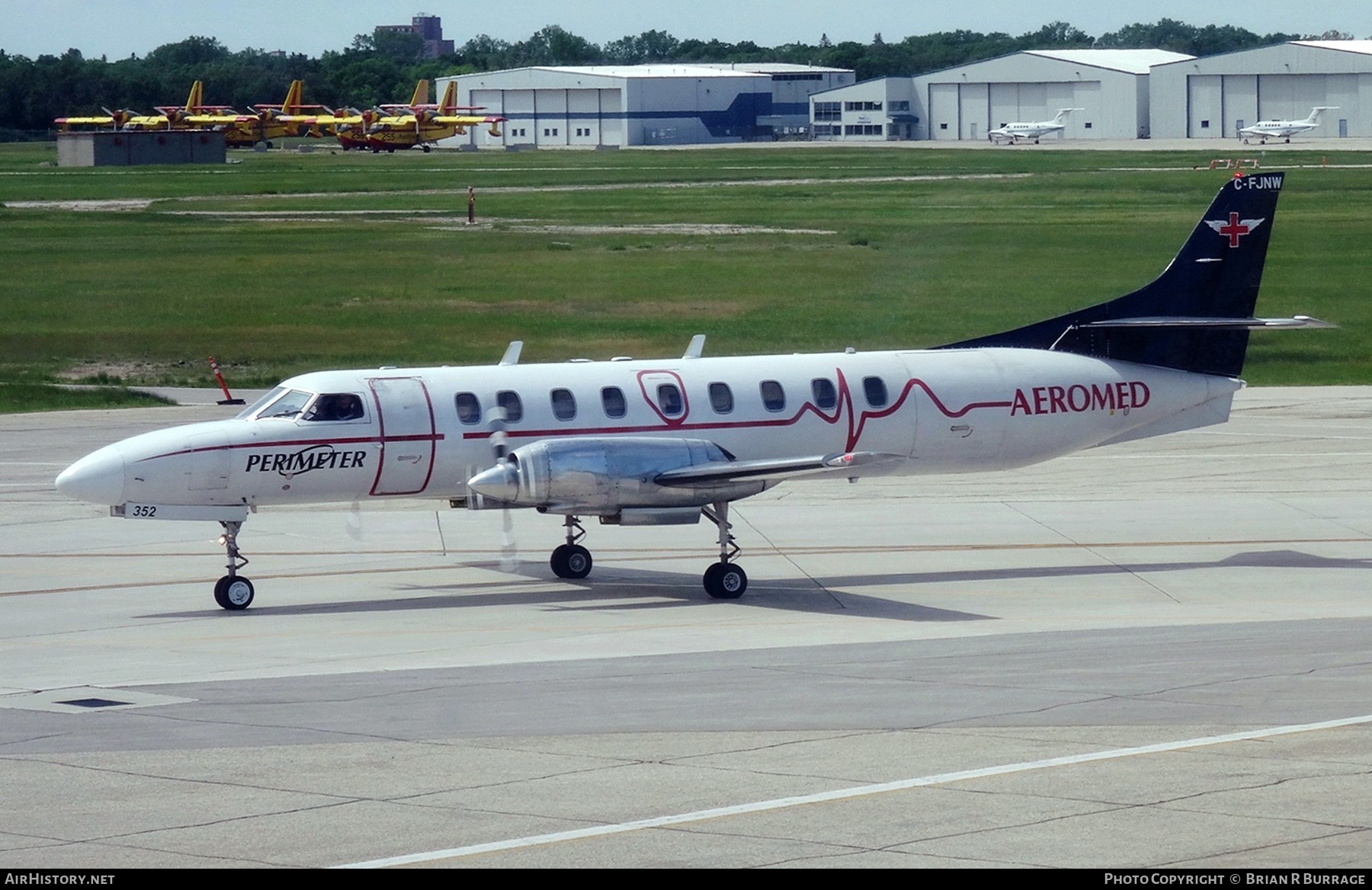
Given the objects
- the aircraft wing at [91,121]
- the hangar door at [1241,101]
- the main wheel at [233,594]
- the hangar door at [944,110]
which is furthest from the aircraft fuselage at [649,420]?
the hangar door at [944,110]

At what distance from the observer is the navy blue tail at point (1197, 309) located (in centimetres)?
2572

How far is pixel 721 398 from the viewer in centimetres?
2353

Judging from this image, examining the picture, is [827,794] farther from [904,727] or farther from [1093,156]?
[1093,156]

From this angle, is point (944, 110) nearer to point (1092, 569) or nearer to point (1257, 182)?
point (1257, 182)

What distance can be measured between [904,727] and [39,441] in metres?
26.3

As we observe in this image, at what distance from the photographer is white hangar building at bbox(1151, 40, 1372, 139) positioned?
154 m

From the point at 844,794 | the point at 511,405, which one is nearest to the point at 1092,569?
the point at 511,405

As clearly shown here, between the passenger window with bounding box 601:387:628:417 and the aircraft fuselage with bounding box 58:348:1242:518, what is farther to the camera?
the passenger window with bounding box 601:387:628:417

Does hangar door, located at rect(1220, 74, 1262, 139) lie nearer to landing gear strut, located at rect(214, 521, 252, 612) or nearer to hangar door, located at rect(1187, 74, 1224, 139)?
hangar door, located at rect(1187, 74, 1224, 139)

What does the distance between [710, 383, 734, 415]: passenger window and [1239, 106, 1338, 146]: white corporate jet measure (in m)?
126

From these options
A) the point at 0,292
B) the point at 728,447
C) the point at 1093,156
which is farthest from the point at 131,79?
the point at 728,447

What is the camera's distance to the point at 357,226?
84625 mm

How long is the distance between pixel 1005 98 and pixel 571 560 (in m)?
156

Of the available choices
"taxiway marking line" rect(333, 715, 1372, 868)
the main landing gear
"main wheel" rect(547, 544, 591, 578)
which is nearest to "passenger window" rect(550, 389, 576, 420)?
the main landing gear
